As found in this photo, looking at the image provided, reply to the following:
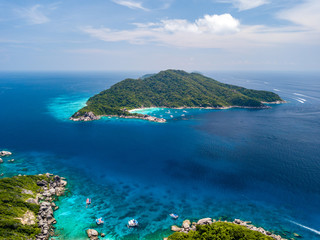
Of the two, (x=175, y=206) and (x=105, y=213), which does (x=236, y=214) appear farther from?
(x=105, y=213)

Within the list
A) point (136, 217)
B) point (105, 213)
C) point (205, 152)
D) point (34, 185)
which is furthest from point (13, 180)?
point (205, 152)

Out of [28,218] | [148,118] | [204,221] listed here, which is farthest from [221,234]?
[148,118]

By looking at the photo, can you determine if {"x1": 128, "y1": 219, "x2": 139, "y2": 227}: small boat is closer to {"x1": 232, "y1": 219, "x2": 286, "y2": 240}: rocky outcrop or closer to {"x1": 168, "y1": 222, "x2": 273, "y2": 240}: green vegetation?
{"x1": 168, "y1": 222, "x2": 273, "y2": 240}: green vegetation

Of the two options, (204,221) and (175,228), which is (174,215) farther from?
(204,221)

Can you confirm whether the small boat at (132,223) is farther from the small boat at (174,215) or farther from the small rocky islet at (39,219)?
the small boat at (174,215)

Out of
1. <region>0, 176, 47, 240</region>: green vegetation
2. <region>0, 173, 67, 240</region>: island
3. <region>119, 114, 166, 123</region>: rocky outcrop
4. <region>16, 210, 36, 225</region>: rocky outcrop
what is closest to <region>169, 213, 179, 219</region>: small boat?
<region>0, 173, 67, 240</region>: island

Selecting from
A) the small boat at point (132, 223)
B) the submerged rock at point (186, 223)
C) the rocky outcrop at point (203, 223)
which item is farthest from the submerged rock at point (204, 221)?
the small boat at point (132, 223)
